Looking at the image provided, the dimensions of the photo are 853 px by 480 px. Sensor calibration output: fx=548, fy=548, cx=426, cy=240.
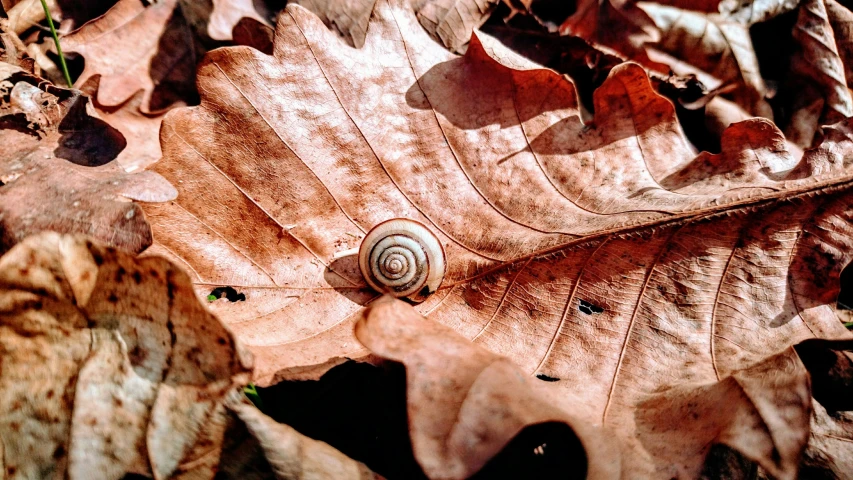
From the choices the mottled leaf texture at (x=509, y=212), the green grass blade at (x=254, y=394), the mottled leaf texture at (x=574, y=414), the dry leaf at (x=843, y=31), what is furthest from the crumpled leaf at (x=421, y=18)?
the dry leaf at (x=843, y=31)

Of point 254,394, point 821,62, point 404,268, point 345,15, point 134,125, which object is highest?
point 821,62

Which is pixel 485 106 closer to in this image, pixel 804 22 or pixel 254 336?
pixel 254 336

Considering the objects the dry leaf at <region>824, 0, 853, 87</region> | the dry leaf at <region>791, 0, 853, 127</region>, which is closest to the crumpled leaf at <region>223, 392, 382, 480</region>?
the dry leaf at <region>791, 0, 853, 127</region>

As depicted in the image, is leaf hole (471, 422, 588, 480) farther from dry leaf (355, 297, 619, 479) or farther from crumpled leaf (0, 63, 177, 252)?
crumpled leaf (0, 63, 177, 252)

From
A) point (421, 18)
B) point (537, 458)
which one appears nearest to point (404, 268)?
point (537, 458)

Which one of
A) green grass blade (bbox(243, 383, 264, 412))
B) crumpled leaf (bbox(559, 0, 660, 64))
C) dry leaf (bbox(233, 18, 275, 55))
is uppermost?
crumpled leaf (bbox(559, 0, 660, 64))

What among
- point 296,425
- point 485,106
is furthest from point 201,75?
point 296,425

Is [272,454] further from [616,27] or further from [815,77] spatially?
[815,77]
